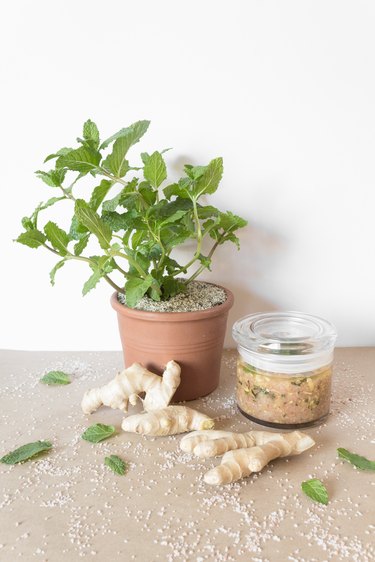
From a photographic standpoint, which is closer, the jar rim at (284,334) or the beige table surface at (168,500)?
the beige table surface at (168,500)

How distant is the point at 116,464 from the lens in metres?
0.75

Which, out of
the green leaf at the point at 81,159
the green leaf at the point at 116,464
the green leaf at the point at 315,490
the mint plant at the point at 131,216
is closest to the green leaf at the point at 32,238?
the mint plant at the point at 131,216

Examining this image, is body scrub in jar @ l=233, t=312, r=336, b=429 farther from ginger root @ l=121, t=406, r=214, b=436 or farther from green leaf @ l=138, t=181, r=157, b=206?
green leaf @ l=138, t=181, r=157, b=206

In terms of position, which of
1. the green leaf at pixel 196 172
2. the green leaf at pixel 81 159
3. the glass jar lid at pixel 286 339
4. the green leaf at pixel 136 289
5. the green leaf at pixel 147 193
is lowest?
the glass jar lid at pixel 286 339

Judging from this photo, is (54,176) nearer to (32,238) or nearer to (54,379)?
(32,238)

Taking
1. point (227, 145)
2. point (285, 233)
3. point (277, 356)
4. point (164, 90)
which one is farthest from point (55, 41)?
point (277, 356)

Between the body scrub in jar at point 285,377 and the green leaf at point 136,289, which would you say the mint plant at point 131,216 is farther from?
the body scrub in jar at point 285,377

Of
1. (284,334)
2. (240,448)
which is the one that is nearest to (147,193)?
(284,334)

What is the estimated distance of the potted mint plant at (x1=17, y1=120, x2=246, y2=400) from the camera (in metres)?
0.87

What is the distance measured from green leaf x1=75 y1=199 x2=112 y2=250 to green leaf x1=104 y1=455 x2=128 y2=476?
291 mm

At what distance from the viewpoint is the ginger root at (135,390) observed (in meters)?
0.88

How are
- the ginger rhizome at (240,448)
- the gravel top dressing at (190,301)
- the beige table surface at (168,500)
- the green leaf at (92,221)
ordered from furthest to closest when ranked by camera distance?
the gravel top dressing at (190,301) < the green leaf at (92,221) < the ginger rhizome at (240,448) < the beige table surface at (168,500)

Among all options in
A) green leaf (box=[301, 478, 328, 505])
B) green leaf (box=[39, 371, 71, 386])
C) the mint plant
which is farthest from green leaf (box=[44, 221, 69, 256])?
green leaf (box=[301, 478, 328, 505])

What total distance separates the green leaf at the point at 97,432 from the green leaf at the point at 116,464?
0.05 metres
